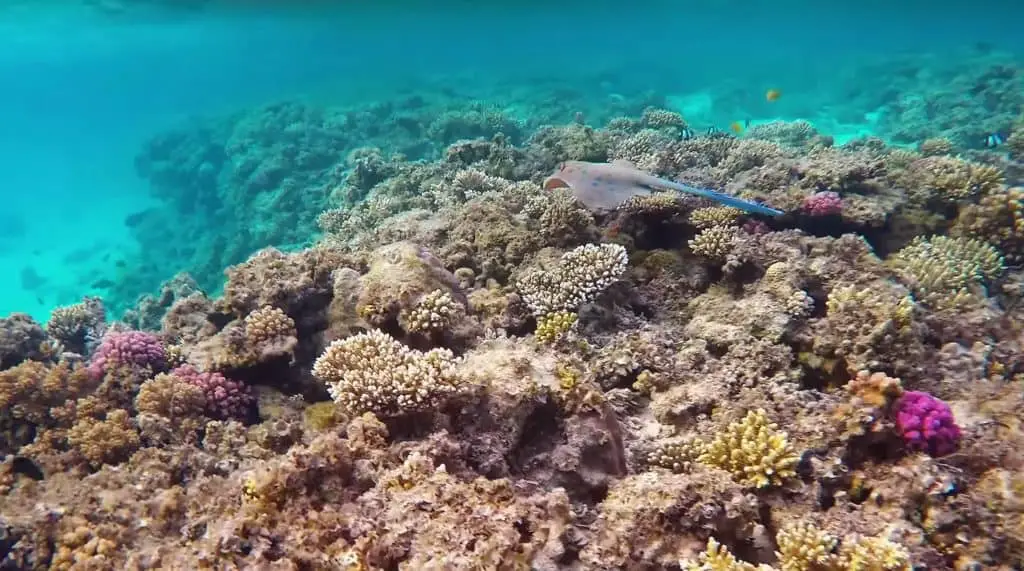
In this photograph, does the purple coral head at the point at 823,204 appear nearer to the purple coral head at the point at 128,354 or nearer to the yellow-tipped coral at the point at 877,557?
the yellow-tipped coral at the point at 877,557

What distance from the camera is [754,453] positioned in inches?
140

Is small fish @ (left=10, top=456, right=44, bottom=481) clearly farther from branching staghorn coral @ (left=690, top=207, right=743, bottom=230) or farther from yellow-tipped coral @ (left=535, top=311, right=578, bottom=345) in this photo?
branching staghorn coral @ (left=690, top=207, right=743, bottom=230)

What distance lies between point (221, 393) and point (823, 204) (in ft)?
26.6

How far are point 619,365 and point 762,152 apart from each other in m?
7.07

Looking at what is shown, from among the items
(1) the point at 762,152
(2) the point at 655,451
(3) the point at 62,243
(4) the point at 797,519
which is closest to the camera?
(4) the point at 797,519

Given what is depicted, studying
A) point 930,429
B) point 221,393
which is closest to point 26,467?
point 221,393

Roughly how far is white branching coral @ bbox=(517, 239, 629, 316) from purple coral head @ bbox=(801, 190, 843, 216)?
3.50 m

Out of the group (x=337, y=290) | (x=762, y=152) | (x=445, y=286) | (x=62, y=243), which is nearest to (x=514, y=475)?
(x=445, y=286)

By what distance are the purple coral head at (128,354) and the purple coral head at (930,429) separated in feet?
24.8

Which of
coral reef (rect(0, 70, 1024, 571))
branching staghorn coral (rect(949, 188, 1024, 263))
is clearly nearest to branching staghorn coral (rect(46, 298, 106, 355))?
coral reef (rect(0, 70, 1024, 571))

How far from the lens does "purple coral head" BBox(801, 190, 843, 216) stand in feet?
23.9

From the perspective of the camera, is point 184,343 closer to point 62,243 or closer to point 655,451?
point 655,451

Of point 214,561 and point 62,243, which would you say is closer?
point 214,561

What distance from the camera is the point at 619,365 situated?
16.4 ft
